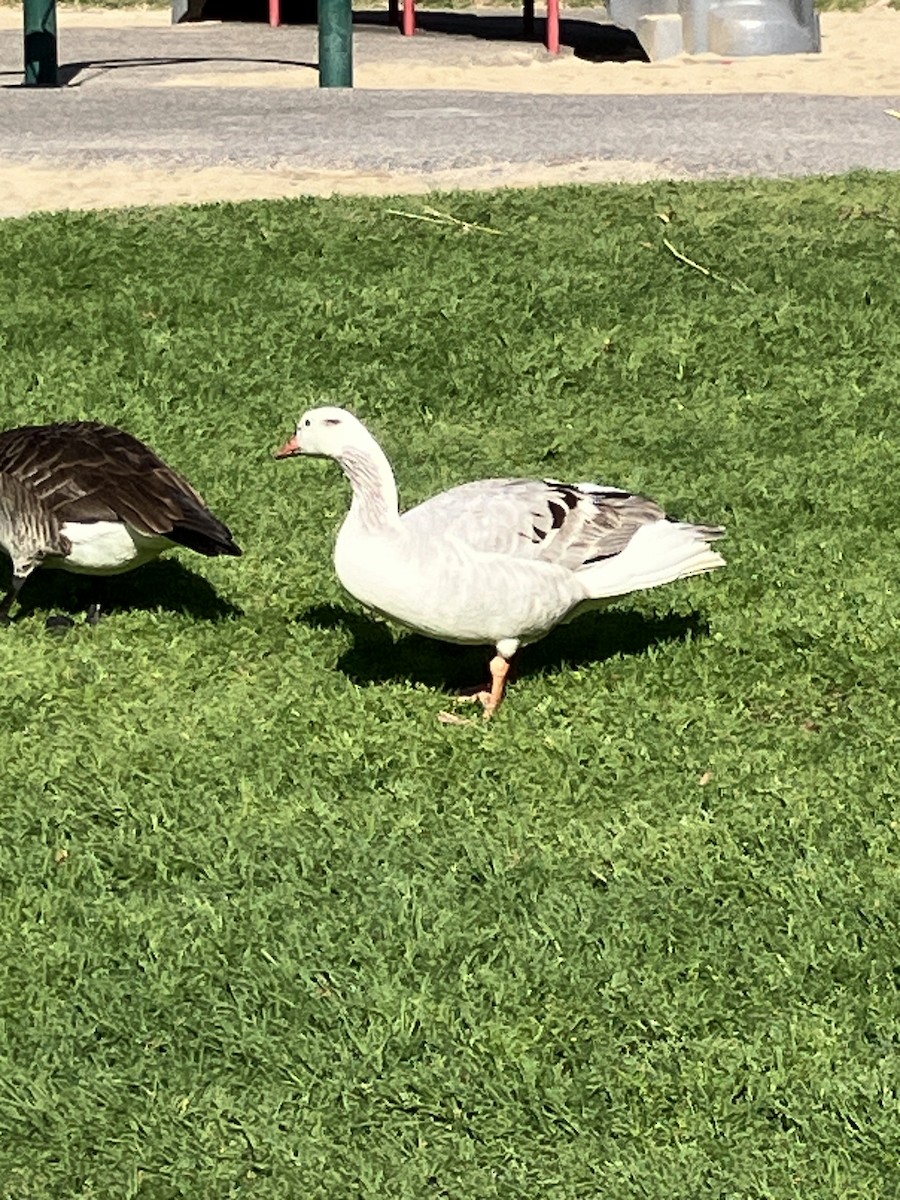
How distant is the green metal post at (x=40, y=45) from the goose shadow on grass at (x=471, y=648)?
35.7 ft

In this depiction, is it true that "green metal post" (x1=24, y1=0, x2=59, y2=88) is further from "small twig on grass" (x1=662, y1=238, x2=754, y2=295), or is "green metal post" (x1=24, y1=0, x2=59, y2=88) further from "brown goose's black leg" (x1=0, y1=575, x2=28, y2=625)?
"brown goose's black leg" (x1=0, y1=575, x2=28, y2=625)

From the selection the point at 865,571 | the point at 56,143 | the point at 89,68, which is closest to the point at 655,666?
the point at 865,571

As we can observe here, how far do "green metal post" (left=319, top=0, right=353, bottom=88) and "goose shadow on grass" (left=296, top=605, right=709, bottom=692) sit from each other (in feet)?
30.4

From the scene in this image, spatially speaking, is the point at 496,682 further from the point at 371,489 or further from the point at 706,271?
the point at 706,271

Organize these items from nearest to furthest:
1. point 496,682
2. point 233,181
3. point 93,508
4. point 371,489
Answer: point 371,489, point 496,682, point 93,508, point 233,181

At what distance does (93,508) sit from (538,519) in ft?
4.81

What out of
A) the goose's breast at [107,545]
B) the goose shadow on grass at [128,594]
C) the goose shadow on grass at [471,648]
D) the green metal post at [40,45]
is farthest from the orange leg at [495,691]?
the green metal post at [40,45]

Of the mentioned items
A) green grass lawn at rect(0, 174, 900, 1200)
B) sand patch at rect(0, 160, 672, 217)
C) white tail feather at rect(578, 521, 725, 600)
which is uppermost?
sand patch at rect(0, 160, 672, 217)

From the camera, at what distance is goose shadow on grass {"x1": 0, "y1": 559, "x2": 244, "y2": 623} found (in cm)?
677

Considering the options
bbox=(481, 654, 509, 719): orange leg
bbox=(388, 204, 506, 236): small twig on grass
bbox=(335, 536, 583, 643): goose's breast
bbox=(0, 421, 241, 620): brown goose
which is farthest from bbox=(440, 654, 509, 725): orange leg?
bbox=(388, 204, 506, 236): small twig on grass

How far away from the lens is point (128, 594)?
694cm

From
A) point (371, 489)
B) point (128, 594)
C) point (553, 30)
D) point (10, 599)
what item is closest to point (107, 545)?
point (10, 599)

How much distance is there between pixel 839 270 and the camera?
392 inches

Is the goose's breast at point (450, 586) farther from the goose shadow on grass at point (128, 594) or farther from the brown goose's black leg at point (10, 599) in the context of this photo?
the brown goose's black leg at point (10, 599)
